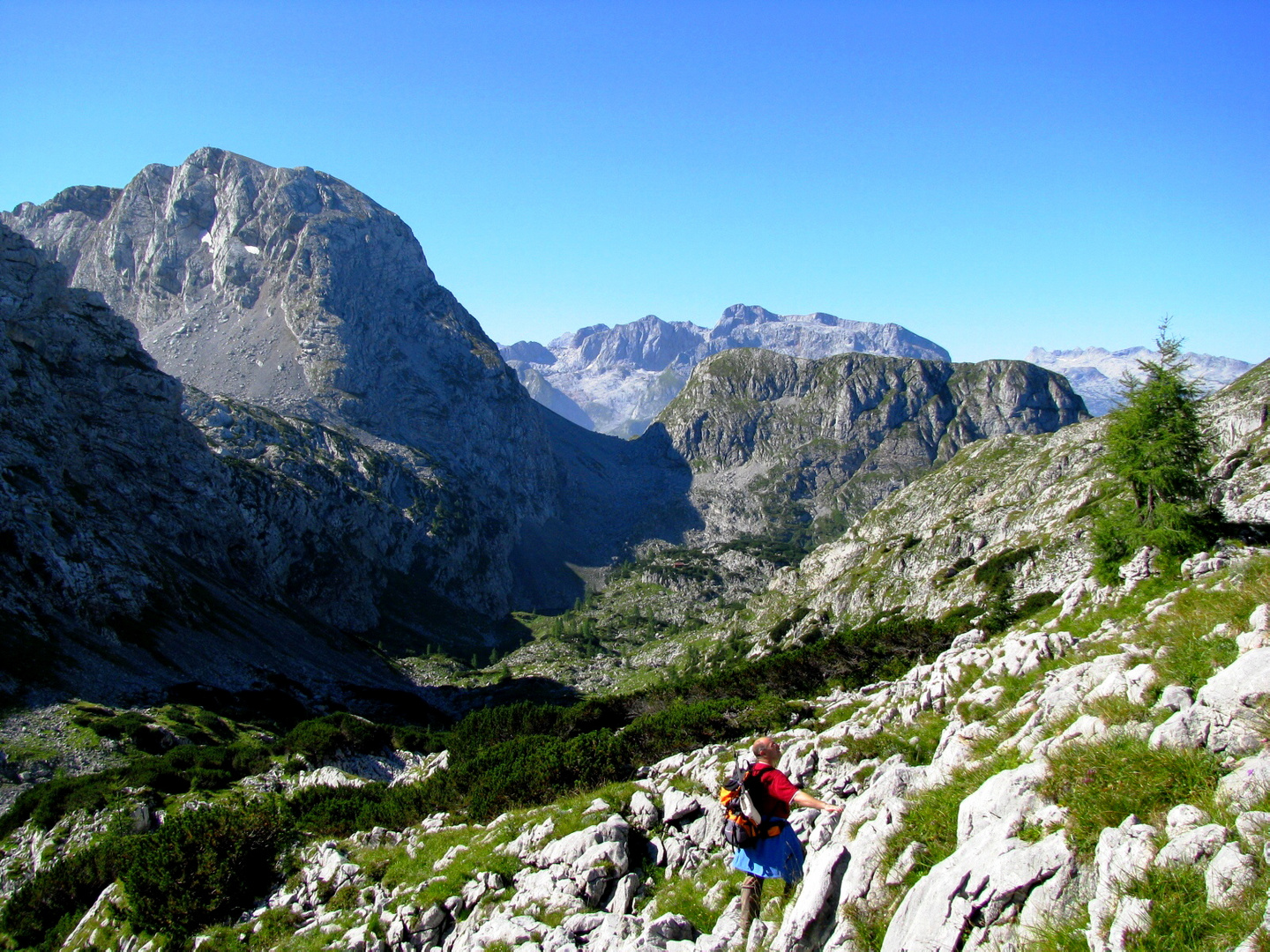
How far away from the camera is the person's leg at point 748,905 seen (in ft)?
39.0

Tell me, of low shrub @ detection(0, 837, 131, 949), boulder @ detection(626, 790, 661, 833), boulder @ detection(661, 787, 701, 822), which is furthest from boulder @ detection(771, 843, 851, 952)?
low shrub @ detection(0, 837, 131, 949)

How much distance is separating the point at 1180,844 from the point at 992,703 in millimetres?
10635

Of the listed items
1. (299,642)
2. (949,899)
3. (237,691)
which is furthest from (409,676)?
(949,899)

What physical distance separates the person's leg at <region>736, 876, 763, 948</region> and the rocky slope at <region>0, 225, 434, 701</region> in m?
82.4

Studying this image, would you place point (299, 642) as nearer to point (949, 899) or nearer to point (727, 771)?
point (727, 771)

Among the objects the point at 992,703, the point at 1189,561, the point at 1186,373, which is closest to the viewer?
the point at 992,703

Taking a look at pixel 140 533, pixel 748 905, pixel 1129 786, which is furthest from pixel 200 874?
pixel 140 533

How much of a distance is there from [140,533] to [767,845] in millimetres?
133553

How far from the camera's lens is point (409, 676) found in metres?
145

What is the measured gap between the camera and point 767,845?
12289 mm

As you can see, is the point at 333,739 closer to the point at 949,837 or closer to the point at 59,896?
the point at 59,896

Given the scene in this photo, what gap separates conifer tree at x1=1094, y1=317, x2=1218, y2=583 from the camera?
39.9 meters

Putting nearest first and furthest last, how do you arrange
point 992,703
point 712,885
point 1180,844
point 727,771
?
point 1180,844 → point 712,885 → point 992,703 → point 727,771

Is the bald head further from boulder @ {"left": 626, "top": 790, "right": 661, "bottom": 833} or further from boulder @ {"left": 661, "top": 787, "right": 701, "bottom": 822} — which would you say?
boulder @ {"left": 626, "top": 790, "right": 661, "bottom": 833}
